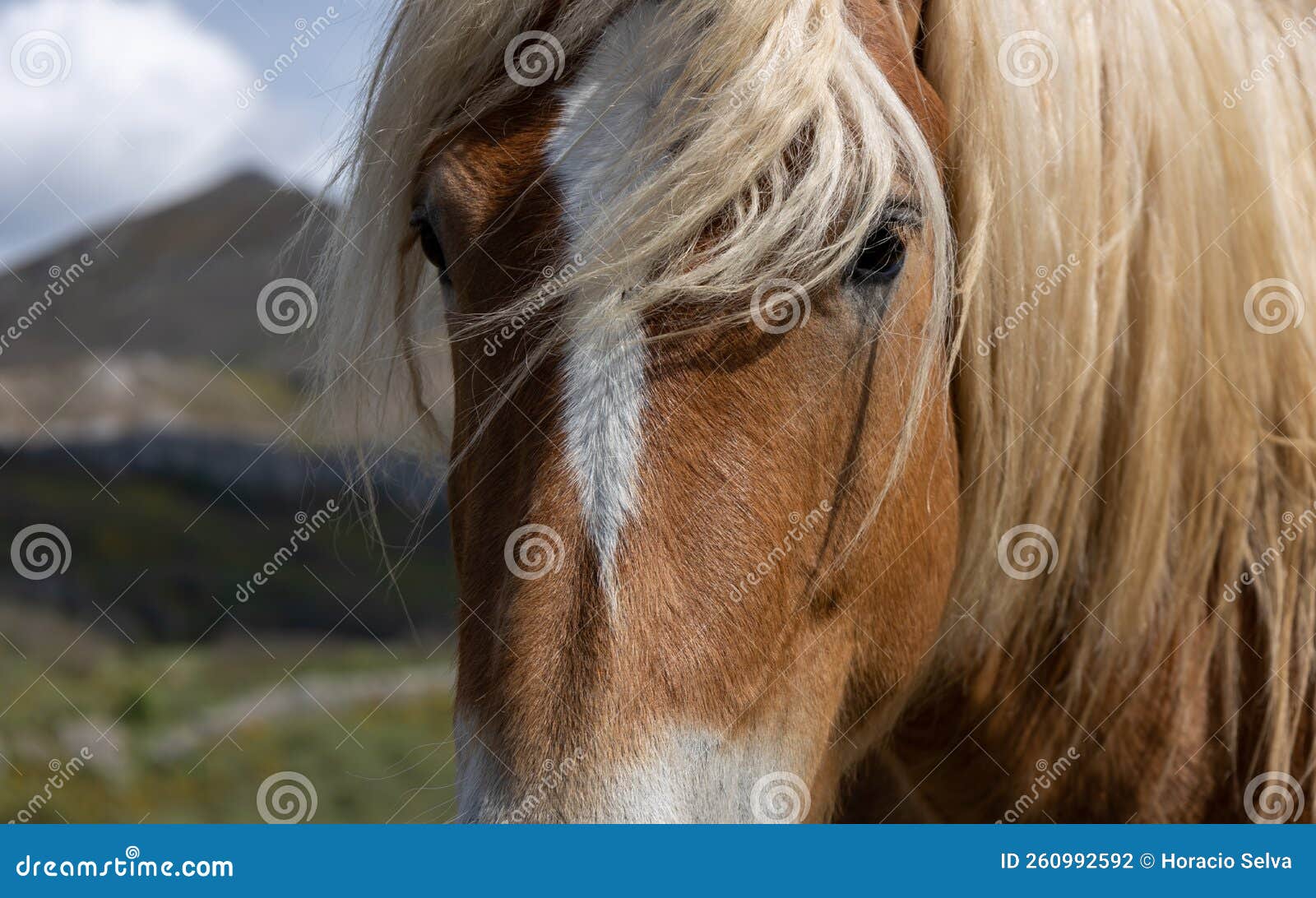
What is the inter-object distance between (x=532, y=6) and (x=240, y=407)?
31.9 ft

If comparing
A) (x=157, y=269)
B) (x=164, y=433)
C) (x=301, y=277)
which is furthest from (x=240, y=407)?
(x=301, y=277)

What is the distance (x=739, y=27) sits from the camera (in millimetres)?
1406

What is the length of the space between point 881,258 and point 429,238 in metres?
→ 0.71

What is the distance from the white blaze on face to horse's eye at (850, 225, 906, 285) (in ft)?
1.10

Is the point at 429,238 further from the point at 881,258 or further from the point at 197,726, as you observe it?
the point at 197,726

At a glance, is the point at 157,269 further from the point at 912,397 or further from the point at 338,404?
the point at 912,397

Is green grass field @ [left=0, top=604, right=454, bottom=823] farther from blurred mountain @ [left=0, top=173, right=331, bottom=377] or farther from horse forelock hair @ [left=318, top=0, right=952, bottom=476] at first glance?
horse forelock hair @ [left=318, top=0, right=952, bottom=476]

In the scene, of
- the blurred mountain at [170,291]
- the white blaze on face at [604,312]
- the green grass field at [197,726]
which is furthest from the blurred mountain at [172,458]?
the white blaze on face at [604,312]

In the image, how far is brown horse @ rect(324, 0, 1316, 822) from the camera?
1262 mm

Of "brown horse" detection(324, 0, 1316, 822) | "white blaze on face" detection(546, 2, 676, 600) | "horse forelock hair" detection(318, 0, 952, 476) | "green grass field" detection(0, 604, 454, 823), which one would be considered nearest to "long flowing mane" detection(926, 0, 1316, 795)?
"brown horse" detection(324, 0, 1316, 822)

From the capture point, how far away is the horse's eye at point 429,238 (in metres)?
1.62

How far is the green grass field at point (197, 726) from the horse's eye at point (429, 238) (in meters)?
3.59

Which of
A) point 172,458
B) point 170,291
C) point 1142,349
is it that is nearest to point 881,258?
point 1142,349

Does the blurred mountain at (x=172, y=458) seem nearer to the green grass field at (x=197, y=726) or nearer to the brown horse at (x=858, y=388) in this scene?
the green grass field at (x=197, y=726)
